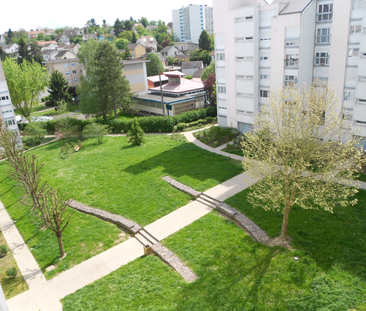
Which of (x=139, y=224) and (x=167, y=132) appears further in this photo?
(x=167, y=132)

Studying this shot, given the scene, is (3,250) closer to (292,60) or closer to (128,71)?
(292,60)

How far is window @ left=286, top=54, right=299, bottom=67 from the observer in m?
29.4

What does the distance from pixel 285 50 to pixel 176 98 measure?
2515cm

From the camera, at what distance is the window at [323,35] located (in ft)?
92.7

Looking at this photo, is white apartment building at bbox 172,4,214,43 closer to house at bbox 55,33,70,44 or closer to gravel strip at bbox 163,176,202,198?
house at bbox 55,33,70,44

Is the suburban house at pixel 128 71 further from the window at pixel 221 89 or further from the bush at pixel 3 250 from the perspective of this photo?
the bush at pixel 3 250

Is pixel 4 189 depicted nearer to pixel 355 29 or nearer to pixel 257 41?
pixel 257 41

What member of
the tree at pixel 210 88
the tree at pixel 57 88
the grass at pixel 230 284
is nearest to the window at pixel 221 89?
the tree at pixel 210 88

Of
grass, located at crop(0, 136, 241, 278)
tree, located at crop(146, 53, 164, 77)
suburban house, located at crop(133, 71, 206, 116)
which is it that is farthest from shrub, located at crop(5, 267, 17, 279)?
tree, located at crop(146, 53, 164, 77)

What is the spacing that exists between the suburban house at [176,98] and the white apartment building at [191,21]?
143774 millimetres

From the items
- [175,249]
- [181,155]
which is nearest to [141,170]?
[181,155]

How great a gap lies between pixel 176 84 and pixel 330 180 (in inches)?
1719

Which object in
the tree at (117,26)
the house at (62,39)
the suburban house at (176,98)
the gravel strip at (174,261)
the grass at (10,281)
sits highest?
the tree at (117,26)

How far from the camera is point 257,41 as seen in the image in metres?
32.8
